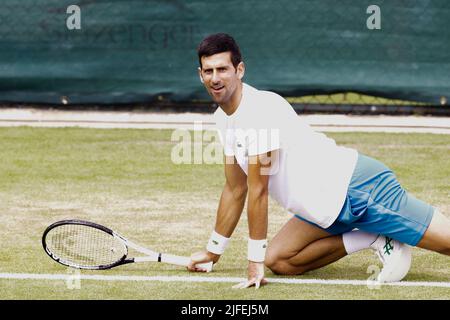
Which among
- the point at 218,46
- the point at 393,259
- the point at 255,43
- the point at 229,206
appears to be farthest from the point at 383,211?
the point at 255,43

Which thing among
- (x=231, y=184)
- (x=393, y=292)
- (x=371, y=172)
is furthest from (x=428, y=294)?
(x=231, y=184)

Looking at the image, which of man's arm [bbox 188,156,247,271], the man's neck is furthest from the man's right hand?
the man's neck

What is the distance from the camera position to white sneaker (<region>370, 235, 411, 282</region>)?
5820 millimetres

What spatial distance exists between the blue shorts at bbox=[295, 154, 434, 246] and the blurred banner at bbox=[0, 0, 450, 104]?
575 centimetres

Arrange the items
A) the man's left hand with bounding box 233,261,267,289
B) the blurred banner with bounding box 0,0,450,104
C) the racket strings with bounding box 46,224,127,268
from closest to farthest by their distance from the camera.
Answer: the man's left hand with bounding box 233,261,267,289, the racket strings with bounding box 46,224,127,268, the blurred banner with bounding box 0,0,450,104

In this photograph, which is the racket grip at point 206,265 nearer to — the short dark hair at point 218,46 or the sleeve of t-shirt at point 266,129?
the sleeve of t-shirt at point 266,129

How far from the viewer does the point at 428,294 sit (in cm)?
558

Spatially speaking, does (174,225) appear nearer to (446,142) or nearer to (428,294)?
(428,294)

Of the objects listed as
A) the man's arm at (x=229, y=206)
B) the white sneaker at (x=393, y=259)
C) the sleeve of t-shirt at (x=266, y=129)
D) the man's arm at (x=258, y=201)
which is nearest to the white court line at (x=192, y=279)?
the white sneaker at (x=393, y=259)

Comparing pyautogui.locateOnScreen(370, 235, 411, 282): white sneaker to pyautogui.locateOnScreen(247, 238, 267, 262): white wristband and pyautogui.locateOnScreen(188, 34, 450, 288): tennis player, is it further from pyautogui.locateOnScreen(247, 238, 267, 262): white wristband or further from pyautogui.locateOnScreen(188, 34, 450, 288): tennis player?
pyautogui.locateOnScreen(247, 238, 267, 262): white wristband

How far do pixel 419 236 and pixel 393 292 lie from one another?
1.09ft

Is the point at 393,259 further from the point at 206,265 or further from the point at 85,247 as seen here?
the point at 85,247

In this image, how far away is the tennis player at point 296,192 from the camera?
5559 mm

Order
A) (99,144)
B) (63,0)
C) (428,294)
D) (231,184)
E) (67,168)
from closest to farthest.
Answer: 1. (428,294)
2. (231,184)
3. (67,168)
4. (99,144)
5. (63,0)
